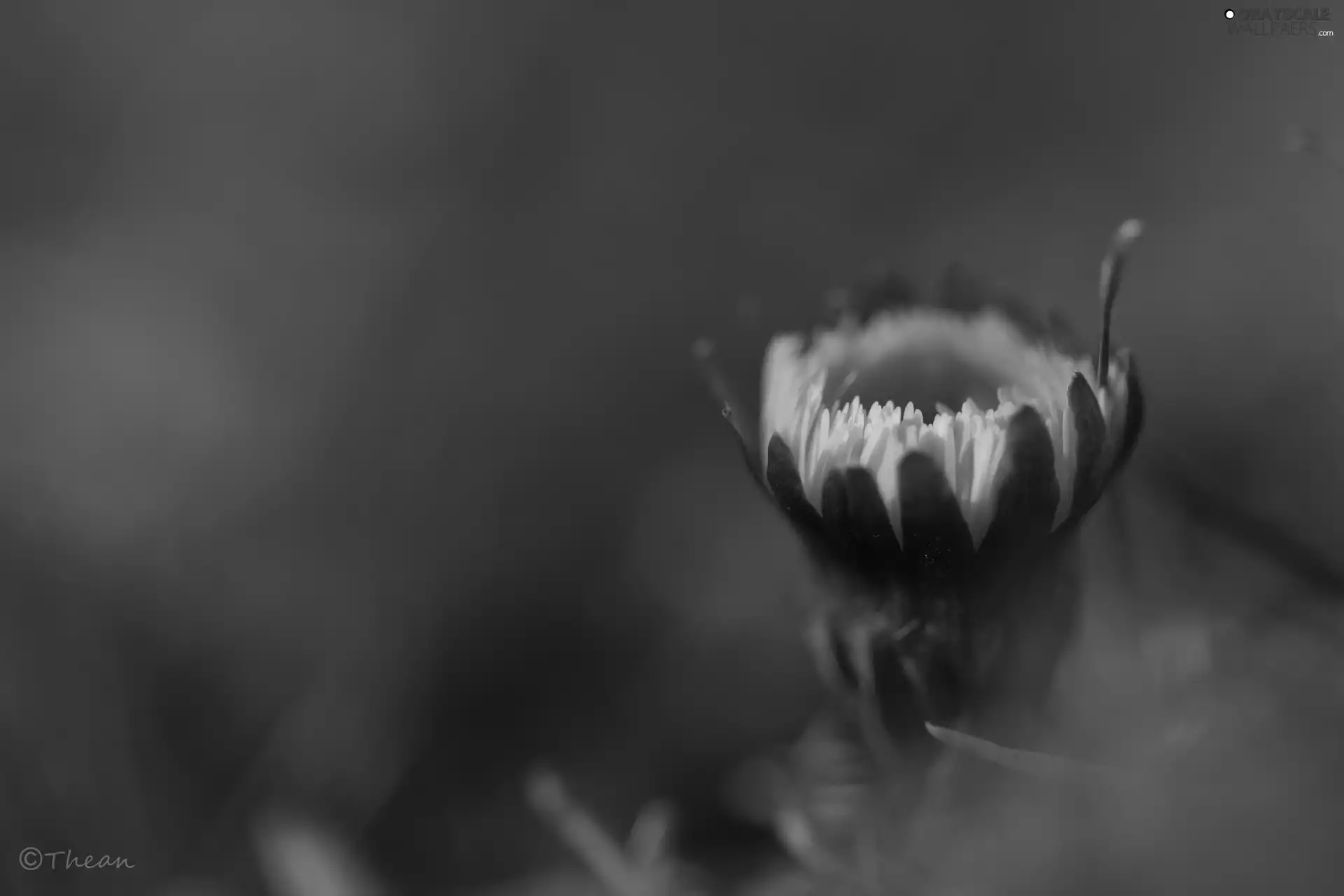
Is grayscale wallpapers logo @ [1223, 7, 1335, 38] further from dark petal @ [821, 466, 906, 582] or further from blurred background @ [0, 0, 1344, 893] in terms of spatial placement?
dark petal @ [821, 466, 906, 582]

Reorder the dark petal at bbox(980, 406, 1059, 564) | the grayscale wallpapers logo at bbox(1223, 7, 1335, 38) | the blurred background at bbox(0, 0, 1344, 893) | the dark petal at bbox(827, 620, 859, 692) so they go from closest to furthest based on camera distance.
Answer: the dark petal at bbox(980, 406, 1059, 564) < the dark petal at bbox(827, 620, 859, 692) < the blurred background at bbox(0, 0, 1344, 893) < the grayscale wallpapers logo at bbox(1223, 7, 1335, 38)

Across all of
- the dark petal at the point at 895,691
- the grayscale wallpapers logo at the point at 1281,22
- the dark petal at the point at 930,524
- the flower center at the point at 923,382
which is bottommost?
the dark petal at the point at 895,691

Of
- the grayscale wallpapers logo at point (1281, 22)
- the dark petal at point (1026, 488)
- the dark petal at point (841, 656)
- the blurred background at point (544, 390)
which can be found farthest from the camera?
the grayscale wallpapers logo at point (1281, 22)

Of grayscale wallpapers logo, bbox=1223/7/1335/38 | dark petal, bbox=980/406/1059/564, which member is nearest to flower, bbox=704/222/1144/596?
dark petal, bbox=980/406/1059/564

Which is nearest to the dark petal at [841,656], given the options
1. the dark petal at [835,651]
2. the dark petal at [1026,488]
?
the dark petal at [835,651]

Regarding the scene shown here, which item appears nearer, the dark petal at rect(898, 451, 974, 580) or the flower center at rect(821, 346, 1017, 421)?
the dark petal at rect(898, 451, 974, 580)

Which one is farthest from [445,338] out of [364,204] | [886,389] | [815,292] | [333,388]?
[886,389]

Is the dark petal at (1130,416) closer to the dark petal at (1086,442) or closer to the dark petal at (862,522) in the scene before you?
the dark petal at (1086,442)

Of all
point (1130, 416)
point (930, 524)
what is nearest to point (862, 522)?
point (930, 524)
